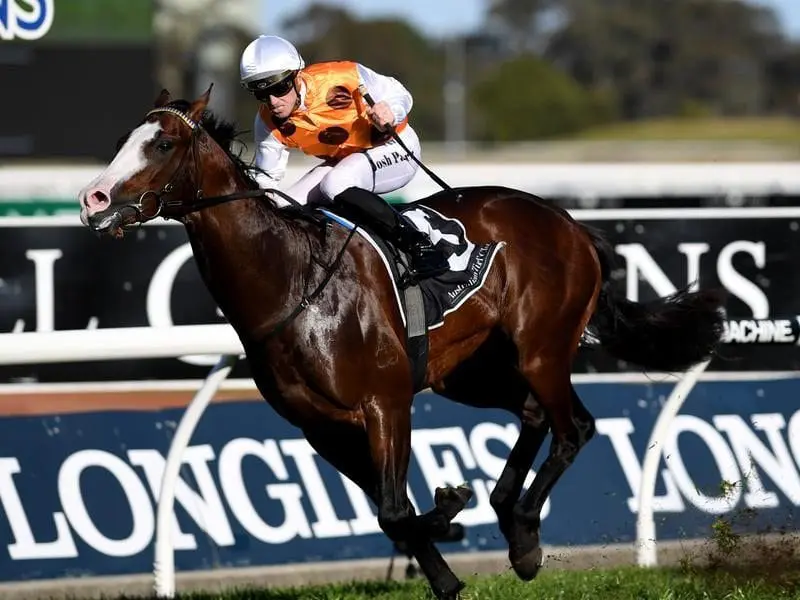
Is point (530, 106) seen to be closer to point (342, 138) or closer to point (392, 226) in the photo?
point (342, 138)

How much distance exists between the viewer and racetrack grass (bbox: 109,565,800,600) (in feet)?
14.7

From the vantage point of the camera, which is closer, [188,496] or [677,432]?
[188,496]

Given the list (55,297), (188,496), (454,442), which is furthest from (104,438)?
(454,442)

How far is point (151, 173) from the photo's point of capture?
3869 millimetres

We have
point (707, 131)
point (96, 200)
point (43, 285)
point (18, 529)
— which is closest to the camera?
point (96, 200)

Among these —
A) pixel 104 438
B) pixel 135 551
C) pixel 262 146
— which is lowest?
pixel 135 551

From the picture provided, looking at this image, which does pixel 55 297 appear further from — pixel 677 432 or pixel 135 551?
pixel 677 432

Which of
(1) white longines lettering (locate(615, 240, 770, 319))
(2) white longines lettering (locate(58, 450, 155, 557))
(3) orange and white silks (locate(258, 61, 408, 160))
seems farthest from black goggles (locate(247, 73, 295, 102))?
(1) white longines lettering (locate(615, 240, 770, 319))

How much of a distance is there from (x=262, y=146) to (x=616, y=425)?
7.25 ft

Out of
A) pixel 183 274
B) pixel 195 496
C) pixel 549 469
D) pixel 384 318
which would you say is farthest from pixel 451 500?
pixel 183 274

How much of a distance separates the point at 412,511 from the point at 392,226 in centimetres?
88

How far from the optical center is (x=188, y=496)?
219 inches

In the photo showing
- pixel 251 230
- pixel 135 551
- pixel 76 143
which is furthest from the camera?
pixel 76 143

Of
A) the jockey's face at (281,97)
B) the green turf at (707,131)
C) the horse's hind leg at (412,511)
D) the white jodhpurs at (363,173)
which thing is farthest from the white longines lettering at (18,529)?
the green turf at (707,131)
